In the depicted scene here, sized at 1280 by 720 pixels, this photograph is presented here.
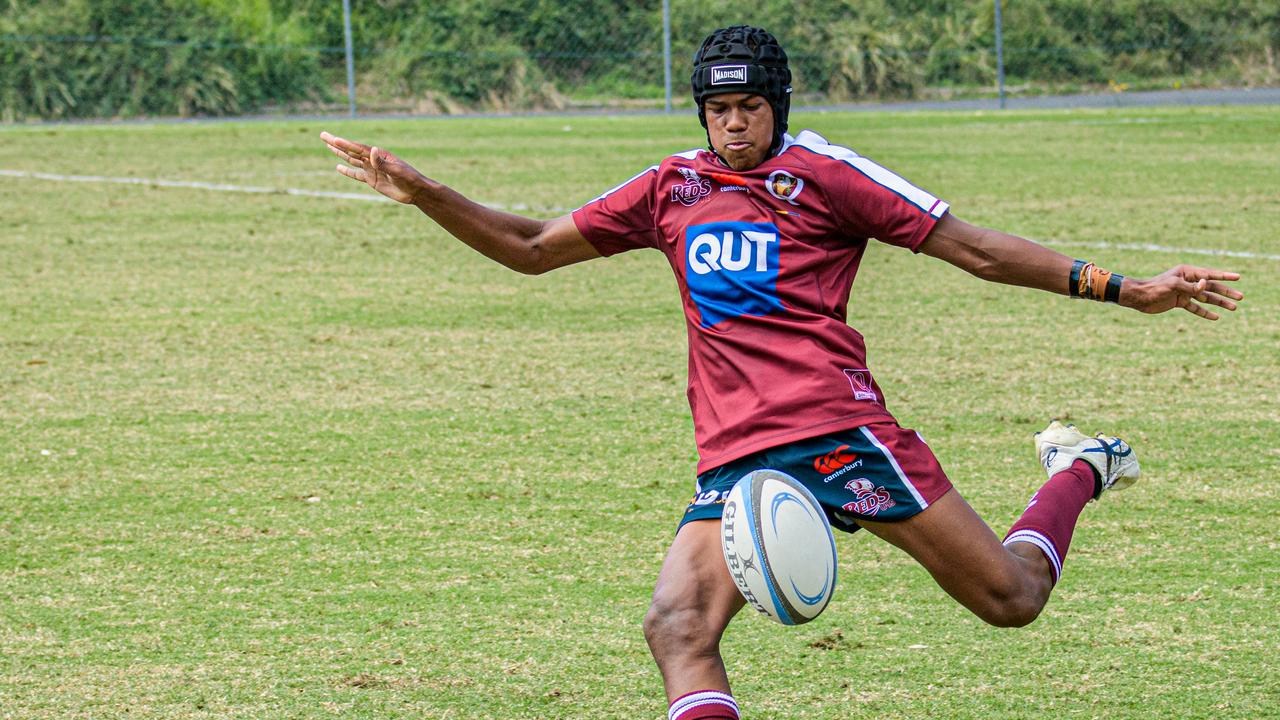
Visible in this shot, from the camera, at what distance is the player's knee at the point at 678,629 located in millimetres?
4004

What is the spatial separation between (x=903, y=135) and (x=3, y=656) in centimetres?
2141

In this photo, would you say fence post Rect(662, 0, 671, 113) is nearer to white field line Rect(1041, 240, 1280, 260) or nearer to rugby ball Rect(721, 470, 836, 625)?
white field line Rect(1041, 240, 1280, 260)

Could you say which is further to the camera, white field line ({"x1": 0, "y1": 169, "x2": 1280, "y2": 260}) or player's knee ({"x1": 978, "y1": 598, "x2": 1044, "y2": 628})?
white field line ({"x1": 0, "y1": 169, "x2": 1280, "y2": 260})

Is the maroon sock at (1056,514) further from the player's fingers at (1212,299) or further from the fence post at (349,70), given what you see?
the fence post at (349,70)

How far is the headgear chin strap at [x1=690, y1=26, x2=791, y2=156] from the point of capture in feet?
14.5

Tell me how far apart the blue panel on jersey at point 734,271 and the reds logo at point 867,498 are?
51cm

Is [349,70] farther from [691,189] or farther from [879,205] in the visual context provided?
[879,205]

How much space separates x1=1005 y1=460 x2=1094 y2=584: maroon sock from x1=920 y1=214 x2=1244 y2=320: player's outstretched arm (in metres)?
0.81

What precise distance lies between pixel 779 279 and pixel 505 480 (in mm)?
3080

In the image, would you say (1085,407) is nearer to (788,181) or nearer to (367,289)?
(788,181)

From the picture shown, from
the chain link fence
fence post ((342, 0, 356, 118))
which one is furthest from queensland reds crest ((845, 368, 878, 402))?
fence post ((342, 0, 356, 118))

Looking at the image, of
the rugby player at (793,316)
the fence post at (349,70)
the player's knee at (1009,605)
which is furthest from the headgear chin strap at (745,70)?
the fence post at (349,70)

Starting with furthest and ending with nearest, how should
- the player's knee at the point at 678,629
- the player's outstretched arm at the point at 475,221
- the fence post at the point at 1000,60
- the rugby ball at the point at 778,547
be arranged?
1. the fence post at the point at 1000,60
2. the player's outstretched arm at the point at 475,221
3. the player's knee at the point at 678,629
4. the rugby ball at the point at 778,547

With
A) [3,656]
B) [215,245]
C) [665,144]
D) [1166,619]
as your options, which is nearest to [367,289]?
[215,245]
